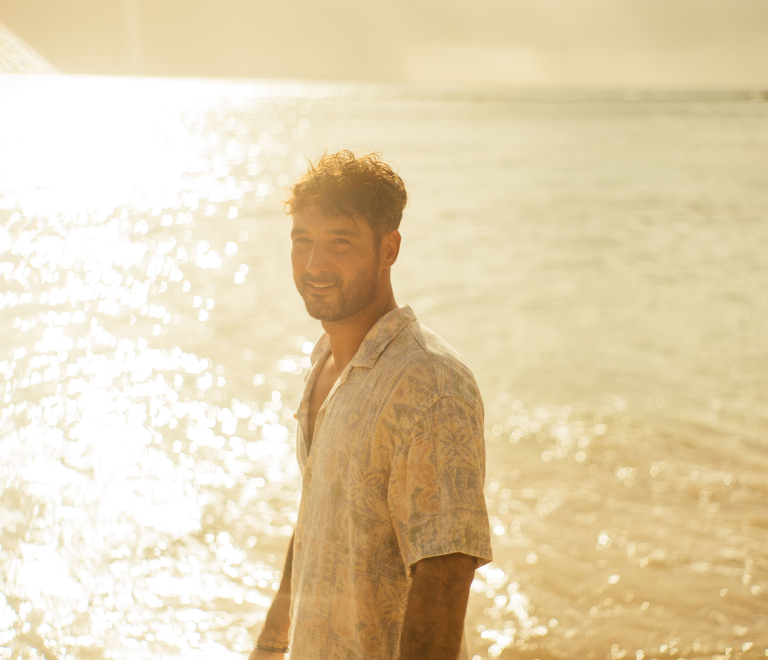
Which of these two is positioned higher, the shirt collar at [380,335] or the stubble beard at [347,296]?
the stubble beard at [347,296]

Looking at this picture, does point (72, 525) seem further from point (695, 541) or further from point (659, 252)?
point (659, 252)

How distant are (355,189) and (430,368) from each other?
1.80 feet

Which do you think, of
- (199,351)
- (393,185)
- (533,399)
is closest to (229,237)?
(199,351)

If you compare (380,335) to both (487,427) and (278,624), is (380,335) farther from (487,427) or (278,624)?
(487,427)

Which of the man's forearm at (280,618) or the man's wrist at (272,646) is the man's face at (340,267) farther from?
the man's wrist at (272,646)

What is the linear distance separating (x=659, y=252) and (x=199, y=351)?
11.1 metres

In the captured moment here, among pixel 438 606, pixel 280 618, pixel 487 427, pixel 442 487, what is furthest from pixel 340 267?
pixel 487 427

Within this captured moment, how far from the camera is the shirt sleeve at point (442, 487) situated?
163 cm

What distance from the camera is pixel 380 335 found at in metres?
1.90

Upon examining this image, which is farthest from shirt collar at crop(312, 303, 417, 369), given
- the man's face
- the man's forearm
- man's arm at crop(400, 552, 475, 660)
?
the man's forearm

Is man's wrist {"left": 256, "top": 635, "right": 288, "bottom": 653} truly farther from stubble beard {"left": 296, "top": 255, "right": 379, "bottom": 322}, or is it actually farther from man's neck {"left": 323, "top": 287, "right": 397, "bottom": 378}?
stubble beard {"left": 296, "top": 255, "right": 379, "bottom": 322}

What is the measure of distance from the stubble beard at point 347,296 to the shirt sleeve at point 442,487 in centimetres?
44

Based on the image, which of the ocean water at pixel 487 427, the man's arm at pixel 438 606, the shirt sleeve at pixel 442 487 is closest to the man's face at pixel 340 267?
the shirt sleeve at pixel 442 487

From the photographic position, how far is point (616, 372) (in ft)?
30.4
